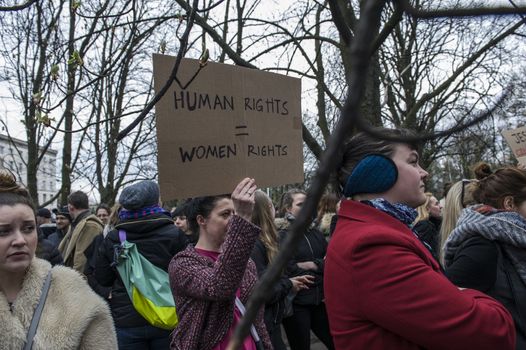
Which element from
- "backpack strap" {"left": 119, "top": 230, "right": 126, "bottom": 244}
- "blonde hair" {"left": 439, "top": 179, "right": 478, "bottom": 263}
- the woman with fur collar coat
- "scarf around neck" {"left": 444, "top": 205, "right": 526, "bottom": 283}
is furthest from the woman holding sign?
"blonde hair" {"left": 439, "top": 179, "right": 478, "bottom": 263}

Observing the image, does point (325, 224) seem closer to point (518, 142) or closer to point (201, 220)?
point (518, 142)

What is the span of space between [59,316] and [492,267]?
6.37 feet

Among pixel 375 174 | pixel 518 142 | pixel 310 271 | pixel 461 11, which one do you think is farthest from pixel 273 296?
pixel 461 11

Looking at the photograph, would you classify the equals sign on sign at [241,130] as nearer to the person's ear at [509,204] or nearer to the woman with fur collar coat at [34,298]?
the woman with fur collar coat at [34,298]

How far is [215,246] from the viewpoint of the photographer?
2641 mm

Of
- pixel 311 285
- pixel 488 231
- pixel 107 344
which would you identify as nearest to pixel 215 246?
pixel 107 344

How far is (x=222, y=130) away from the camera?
2412 millimetres

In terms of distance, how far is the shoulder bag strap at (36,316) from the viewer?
190 centimetres

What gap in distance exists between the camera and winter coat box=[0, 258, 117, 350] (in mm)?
1899

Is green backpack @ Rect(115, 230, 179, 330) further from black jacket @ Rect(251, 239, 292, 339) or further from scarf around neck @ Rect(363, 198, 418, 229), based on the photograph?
scarf around neck @ Rect(363, 198, 418, 229)

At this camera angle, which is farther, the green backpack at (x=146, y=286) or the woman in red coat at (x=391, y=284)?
the green backpack at (x=146, y=286)

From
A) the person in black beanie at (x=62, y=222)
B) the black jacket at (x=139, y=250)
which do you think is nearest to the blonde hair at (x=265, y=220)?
the black jacket at (x=139, y=250)

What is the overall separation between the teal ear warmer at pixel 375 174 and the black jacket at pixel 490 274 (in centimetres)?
94

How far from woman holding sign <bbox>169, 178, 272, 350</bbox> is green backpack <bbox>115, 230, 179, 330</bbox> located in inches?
37.0
